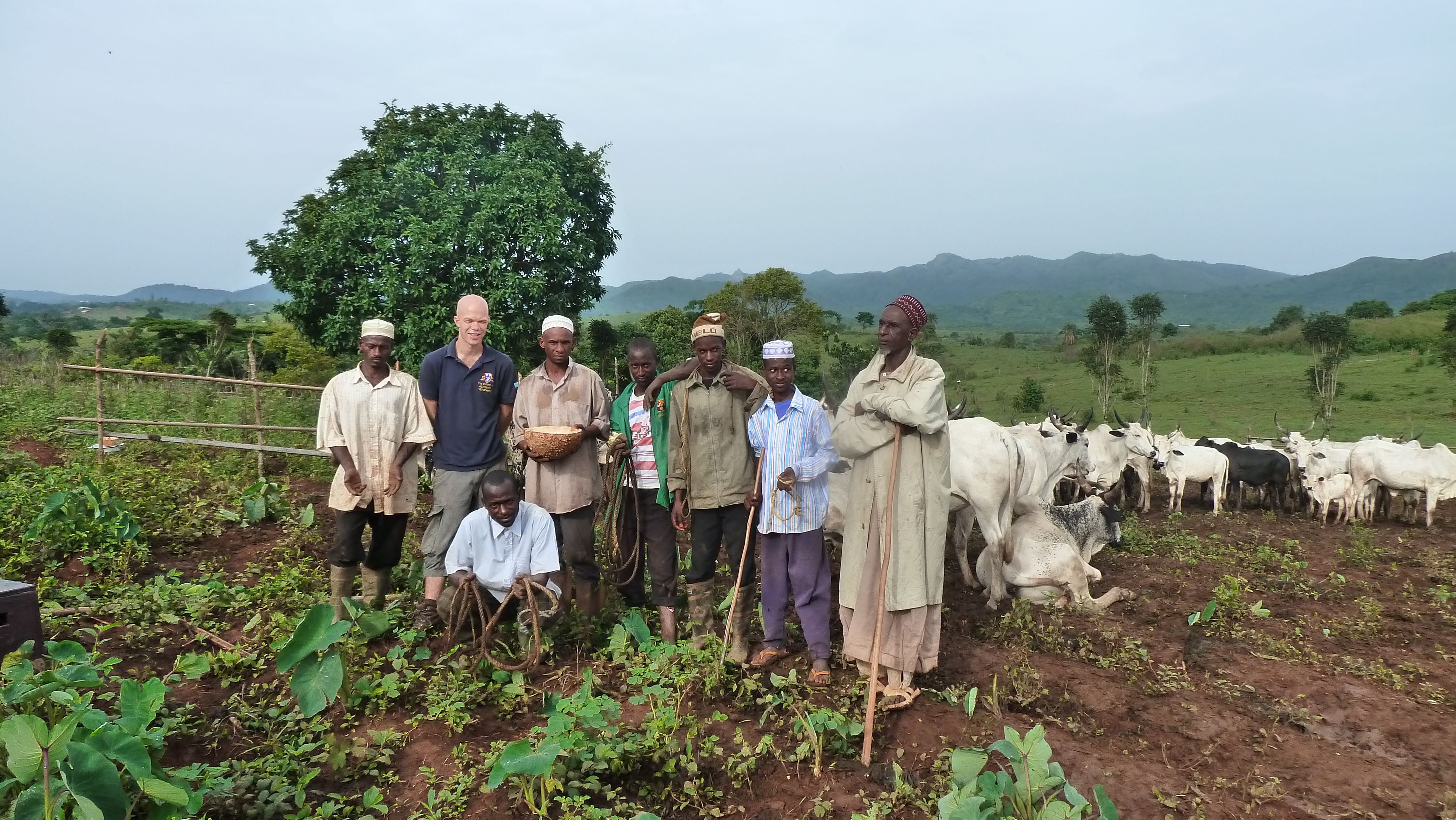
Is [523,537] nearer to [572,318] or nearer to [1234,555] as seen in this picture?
[1234,555]

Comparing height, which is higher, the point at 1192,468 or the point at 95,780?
the point at 95,780

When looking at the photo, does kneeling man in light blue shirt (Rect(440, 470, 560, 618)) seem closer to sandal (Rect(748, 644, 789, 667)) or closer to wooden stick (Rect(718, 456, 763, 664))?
wooden stick (Rect(718, 456, 763, 664))

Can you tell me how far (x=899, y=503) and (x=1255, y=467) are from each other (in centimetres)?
1108

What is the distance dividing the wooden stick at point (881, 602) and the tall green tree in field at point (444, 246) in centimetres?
1069

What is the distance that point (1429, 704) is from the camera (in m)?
4.92

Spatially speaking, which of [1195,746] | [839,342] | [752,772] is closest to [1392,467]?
[1195,746]

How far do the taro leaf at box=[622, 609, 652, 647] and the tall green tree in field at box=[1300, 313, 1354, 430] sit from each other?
21.4 meters

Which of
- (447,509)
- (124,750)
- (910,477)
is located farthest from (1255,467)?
(124,750)

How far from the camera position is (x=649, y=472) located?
5090 millimetres

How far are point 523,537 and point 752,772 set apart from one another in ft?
6.04

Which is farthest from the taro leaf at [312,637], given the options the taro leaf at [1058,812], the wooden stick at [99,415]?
the wooden stick at [99,415]

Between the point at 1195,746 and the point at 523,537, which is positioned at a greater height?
the point at 523,537

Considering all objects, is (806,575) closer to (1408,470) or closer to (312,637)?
(312,637)

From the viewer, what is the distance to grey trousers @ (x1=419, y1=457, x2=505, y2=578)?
5.04m
